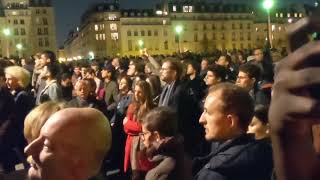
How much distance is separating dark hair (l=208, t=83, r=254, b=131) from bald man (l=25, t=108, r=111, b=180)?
1139 mm

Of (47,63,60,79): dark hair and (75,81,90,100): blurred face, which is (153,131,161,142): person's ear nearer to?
(75,81,90,100): blurred face

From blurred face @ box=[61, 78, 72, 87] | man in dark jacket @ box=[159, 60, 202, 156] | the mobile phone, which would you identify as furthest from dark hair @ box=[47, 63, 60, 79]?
the mobile phone

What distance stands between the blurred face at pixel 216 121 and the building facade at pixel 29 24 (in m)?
122

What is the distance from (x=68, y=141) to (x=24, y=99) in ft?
17.2

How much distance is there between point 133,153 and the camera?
6.16 metres

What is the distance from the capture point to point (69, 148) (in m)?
2.18

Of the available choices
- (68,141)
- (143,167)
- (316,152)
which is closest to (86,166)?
(68,141)

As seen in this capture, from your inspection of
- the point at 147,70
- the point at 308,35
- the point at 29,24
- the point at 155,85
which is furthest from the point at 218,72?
the point at 29,24

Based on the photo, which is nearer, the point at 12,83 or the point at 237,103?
the point at 237,103

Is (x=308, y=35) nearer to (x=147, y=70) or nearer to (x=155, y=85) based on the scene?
(x=155, y=85)

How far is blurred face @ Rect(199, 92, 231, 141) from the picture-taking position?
10.6 ft

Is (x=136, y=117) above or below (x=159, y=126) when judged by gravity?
below

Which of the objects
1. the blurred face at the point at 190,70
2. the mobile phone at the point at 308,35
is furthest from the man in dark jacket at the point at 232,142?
the blurred face at the point at 190,70

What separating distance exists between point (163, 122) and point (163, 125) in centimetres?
3
